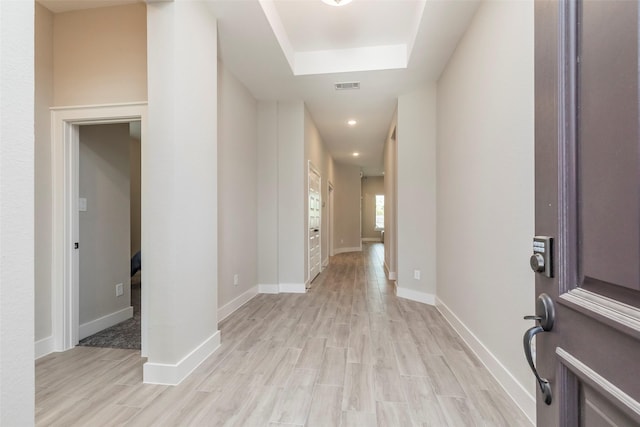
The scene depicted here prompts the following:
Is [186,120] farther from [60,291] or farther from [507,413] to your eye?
[507,413]

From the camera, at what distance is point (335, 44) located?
3.38 m

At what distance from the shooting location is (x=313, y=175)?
5.39m

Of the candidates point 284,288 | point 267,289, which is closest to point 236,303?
point 267,289

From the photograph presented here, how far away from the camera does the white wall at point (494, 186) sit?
1.66 meters

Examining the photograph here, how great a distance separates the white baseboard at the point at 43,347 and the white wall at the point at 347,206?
297 inches

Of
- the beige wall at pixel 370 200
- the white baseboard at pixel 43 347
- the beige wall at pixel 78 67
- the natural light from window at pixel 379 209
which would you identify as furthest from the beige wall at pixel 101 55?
the natural light from window at pixel 379 209

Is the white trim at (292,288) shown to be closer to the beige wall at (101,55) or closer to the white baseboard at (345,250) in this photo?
the beige wall at (101,55)

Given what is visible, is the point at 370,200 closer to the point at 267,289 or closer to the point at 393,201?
the point at 393,201

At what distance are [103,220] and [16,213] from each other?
2.64 m

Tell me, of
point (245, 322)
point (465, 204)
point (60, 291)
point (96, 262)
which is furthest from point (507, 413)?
point (96, 262)

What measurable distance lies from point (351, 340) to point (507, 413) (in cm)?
126

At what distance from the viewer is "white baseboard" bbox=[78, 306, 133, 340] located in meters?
2.75

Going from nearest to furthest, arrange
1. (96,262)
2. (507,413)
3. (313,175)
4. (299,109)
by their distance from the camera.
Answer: (507,413)
(96,262)
(299,109)
(313,175)

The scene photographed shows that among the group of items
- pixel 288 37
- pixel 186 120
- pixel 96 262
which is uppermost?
pixel 288 37
